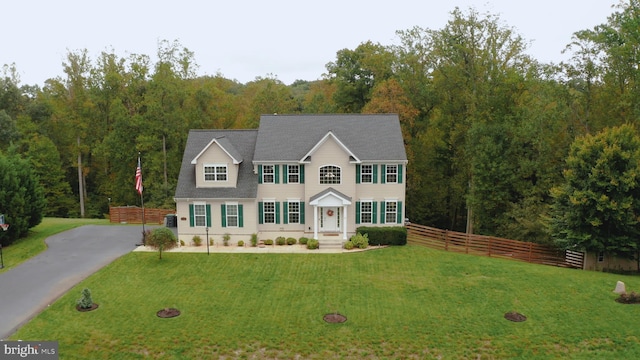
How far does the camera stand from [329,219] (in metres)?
30.1

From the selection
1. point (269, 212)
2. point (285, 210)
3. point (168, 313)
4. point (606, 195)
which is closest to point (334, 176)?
point (285, 210)

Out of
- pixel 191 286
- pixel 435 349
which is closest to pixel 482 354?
pixel 435 349

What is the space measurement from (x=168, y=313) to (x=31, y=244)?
1586cm

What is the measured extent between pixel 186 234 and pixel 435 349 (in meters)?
18.2

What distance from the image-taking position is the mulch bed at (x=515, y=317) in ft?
62.0

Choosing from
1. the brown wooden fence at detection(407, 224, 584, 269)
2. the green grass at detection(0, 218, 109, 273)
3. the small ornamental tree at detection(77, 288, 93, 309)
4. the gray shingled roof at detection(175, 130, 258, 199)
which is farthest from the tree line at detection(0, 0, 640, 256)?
the small ornamental tree at detection(77, 288, 93, 309)

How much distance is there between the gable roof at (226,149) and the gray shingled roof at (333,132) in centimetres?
125

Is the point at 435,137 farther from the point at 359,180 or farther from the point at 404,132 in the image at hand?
the point at 359,180

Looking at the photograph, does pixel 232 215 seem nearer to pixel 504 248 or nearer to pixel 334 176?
pixel 334 176

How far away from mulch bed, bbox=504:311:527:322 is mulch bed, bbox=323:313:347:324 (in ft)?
22.1

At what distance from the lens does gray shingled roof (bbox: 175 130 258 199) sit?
1149 inches

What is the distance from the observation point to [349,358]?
16.3 m

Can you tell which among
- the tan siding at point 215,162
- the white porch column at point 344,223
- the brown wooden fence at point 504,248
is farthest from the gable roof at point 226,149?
the brown wooden fence at point 504,248

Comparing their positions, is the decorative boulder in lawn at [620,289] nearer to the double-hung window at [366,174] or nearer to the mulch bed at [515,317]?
the mulch bed at [515,317]
